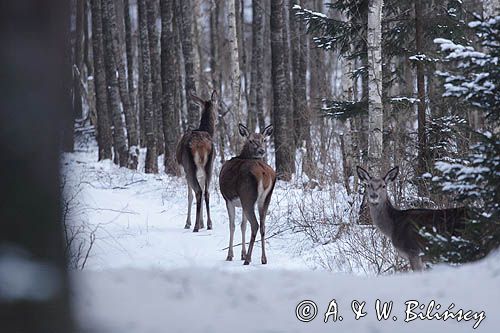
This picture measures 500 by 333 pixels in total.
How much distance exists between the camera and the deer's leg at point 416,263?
26.5ft

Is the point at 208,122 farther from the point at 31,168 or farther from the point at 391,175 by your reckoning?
the point at 31,168

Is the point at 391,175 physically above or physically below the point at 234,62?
below

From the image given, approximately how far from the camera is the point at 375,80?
11320 millimetres

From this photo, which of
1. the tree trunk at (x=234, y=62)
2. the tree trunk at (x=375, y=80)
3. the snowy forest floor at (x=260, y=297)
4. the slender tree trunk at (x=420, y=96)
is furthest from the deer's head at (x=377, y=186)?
the tree trunk at (x=234, y=62)

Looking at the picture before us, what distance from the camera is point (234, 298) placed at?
5738 mm

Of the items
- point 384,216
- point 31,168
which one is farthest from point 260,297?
point 384,216

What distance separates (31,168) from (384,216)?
5587 mm

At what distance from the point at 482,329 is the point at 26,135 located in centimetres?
311

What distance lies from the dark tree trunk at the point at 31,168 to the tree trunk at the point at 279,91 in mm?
12721

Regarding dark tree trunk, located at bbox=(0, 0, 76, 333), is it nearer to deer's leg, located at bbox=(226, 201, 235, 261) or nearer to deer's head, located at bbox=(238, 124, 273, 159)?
deer's leg, located at bbox=(226, 201, 235, 261)

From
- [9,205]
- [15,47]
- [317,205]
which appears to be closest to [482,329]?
[9,205]

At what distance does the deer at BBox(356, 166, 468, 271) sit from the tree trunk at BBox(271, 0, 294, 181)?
7714 mm

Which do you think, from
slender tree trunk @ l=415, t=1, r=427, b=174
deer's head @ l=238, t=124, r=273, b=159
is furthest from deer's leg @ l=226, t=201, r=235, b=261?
slender tree trunk @ l=415, t=1, r=427, b=174

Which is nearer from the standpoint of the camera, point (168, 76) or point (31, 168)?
point (31, 168)
